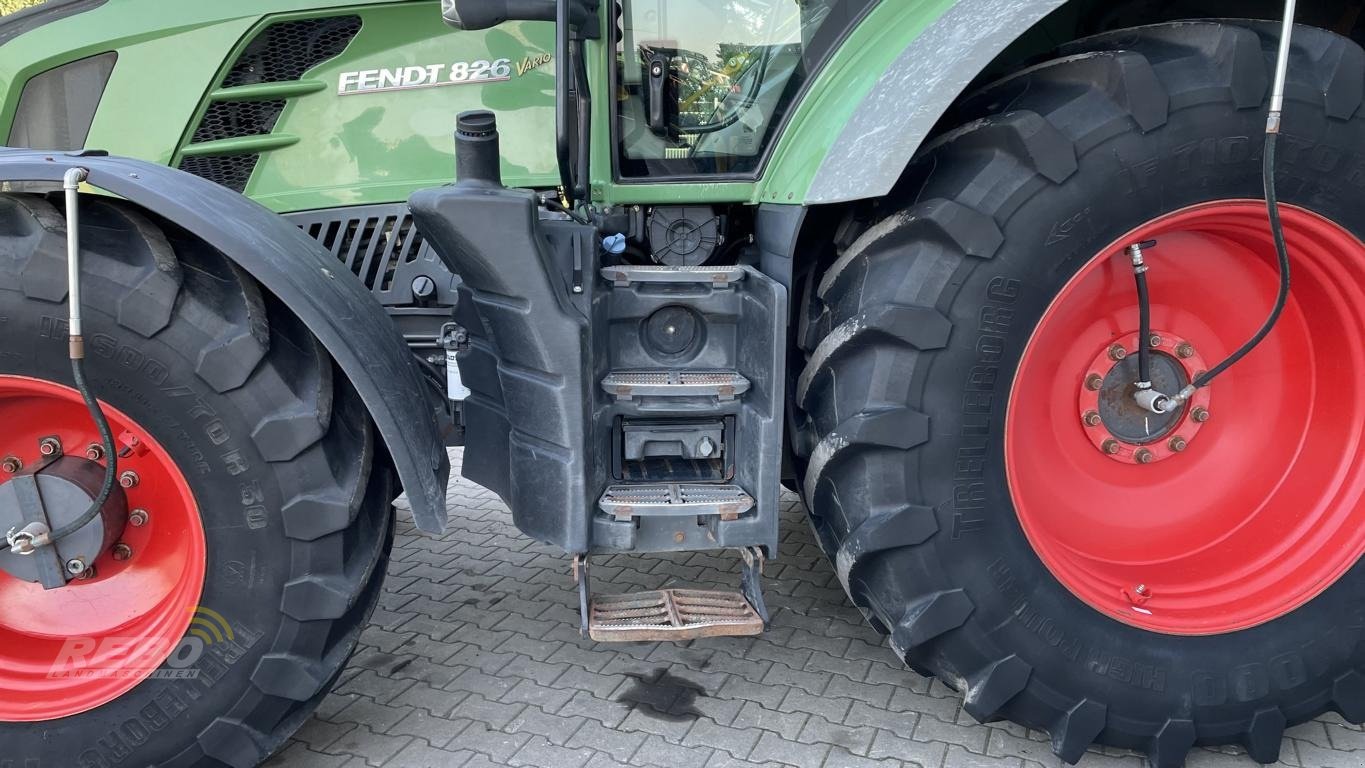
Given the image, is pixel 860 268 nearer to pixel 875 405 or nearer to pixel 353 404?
pixel 875 405

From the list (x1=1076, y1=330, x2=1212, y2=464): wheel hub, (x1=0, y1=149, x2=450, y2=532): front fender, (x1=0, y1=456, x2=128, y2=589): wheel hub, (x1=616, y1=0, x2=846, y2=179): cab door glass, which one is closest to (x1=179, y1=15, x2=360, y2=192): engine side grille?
(x1=0, y1=149, x2=450, y2=532): front fender

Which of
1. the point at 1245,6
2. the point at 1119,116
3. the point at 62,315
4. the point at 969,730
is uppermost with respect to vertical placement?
the point at 1245,6

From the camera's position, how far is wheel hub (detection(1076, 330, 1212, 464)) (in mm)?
2322

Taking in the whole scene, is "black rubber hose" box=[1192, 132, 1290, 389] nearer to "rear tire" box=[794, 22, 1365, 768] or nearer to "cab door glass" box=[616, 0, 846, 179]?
"rear tire" box=[794, 22, 1365, 768]

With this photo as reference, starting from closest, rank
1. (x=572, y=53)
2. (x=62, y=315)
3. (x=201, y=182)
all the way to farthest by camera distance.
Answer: (x=62, y=315), (x=201, y=182), (x=572, y=53)

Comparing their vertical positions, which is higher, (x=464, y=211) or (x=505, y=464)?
(x=464, y=211)

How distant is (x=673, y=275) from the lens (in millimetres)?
2262

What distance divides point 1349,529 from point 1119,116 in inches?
47.0

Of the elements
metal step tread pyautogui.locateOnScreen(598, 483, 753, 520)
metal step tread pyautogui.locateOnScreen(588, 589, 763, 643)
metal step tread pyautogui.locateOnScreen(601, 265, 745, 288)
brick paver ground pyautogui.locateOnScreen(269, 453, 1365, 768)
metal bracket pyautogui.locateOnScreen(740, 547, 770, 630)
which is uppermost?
metal step tread pyautogui.locateOnScreen(601, 265, 745, 288)

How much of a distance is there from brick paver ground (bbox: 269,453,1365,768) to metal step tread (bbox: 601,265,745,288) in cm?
112

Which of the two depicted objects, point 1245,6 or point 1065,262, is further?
point 1245,6

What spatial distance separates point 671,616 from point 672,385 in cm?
58

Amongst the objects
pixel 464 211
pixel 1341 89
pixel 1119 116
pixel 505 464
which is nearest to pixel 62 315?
pixel 464 211

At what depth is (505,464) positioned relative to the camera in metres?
2.39
